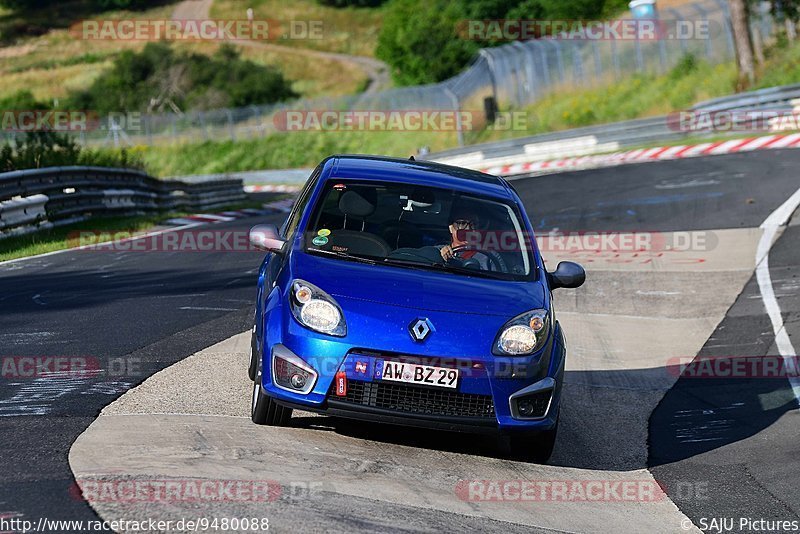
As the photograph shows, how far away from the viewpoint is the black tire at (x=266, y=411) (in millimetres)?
6664

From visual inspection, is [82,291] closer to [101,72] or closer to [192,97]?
[192,97]

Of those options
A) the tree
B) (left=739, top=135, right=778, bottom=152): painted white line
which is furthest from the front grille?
the tree

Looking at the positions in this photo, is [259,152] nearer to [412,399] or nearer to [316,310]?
[316,310]

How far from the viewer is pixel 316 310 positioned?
6.46 metres

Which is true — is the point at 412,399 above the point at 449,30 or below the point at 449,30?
above

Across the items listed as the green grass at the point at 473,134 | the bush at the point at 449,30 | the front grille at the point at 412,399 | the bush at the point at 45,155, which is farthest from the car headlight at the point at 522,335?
the bush at the point at 449,30

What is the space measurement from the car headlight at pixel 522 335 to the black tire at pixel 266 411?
1272 mm

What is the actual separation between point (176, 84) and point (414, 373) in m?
84.8

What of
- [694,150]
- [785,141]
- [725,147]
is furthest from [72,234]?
[785,141]

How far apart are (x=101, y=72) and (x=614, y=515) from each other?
296 ft

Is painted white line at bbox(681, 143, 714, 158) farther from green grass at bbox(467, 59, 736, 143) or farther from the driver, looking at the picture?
the driver

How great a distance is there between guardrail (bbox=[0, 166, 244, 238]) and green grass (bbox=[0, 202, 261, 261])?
5.0 inches

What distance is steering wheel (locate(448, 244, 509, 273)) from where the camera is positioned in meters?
7.35

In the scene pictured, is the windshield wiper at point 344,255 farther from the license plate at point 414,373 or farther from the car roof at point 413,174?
the license plate at point 414,373
